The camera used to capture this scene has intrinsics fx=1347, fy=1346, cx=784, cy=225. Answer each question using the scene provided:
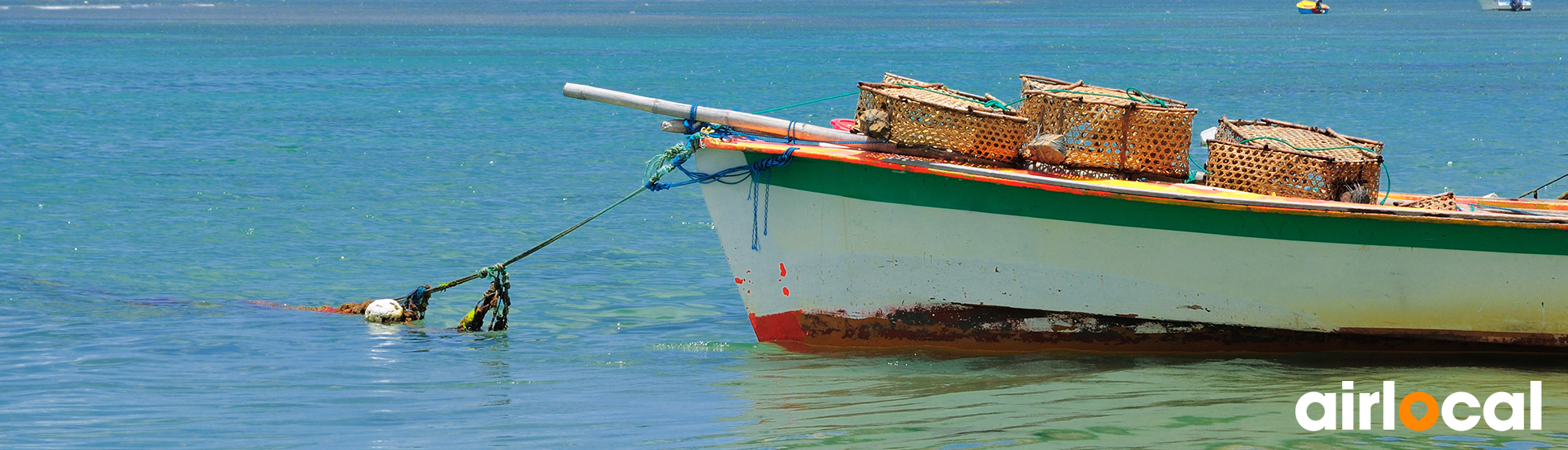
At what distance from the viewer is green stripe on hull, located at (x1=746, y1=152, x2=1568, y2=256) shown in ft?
20.9

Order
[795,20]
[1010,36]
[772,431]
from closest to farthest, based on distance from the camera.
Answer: [772,431]
[1010,36]
[795,20]

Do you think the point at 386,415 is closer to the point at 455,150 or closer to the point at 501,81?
the point at 455,150

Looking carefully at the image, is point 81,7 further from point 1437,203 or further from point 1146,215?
point 1437,203

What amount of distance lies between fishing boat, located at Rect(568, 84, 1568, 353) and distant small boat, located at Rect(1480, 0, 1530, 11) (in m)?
89.0

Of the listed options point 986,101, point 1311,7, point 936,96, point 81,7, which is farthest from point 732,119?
point 81,7

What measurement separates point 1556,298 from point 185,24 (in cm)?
7557

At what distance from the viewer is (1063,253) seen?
685cm

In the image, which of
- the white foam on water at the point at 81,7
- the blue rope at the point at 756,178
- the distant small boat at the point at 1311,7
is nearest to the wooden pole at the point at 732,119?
the blue rope at the point at 756,178

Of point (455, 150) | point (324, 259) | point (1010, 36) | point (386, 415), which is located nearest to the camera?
point (386, 415)

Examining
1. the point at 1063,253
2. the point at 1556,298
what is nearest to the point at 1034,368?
the point at 1063,253

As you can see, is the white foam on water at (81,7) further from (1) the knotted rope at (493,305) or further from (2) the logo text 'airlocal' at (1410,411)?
(2) the logo text 'airlocal' at (1410,411)

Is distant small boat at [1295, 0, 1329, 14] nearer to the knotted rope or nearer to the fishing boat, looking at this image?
the fishing boat

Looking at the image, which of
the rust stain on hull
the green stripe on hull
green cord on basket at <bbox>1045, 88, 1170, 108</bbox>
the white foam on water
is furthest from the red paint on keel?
the white foam on water

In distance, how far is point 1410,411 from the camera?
605cm
